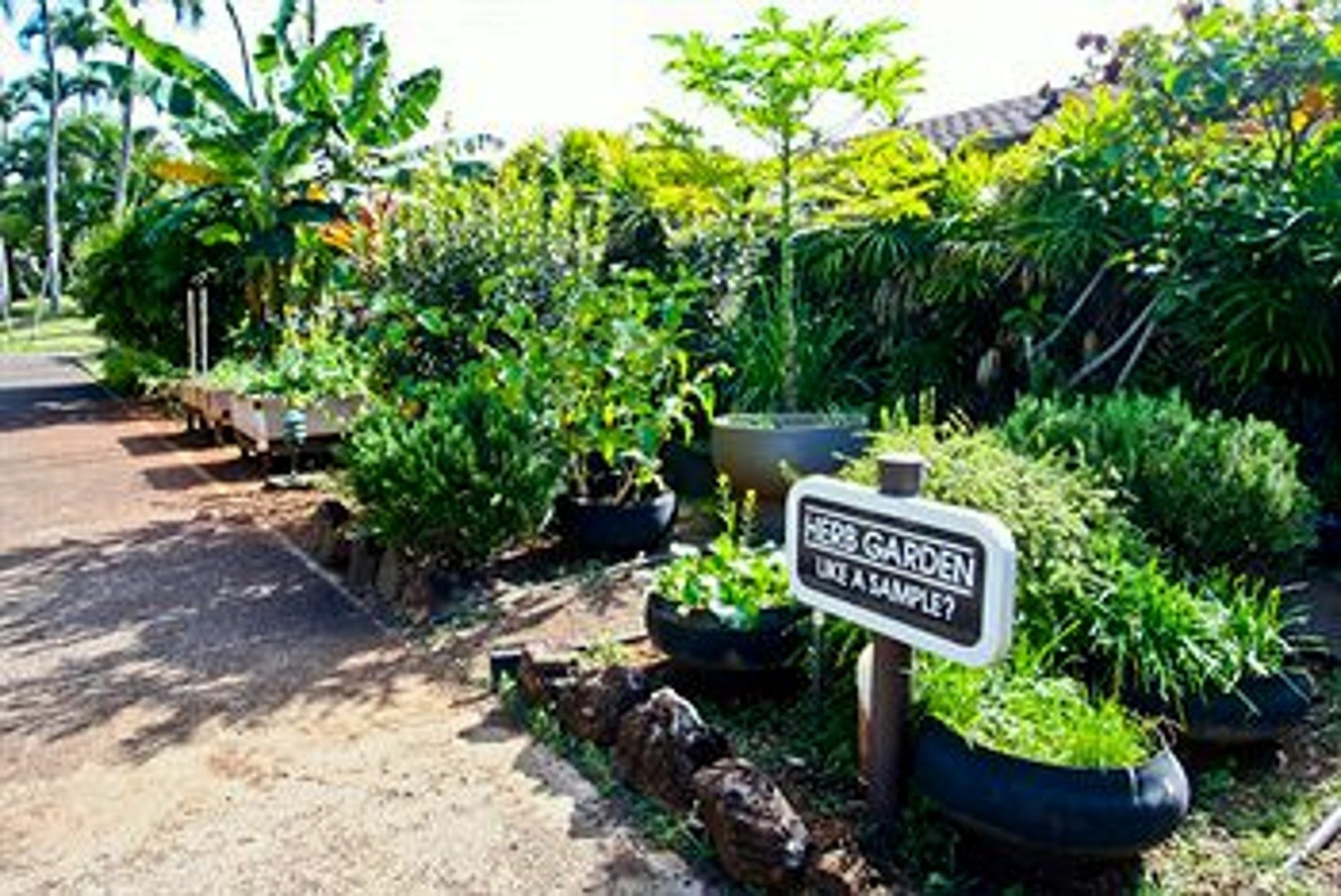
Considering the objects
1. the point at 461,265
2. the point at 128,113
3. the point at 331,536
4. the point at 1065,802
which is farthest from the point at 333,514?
the point at 128,113

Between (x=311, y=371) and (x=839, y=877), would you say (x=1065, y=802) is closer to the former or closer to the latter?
(x=839, y=877)

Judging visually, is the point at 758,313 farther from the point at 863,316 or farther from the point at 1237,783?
the point at 1237,783

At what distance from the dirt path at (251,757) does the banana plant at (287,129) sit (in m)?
6.11

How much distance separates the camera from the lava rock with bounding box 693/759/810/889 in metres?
2.60

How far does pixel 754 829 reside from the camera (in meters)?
2.65

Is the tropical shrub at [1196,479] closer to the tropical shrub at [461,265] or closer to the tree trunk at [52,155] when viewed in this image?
the tropical shrub at [461,265]

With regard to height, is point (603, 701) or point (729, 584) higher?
point (729, 584)

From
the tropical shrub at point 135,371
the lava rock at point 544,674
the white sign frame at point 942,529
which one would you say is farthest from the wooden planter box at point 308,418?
the white sign frame at point 942,529

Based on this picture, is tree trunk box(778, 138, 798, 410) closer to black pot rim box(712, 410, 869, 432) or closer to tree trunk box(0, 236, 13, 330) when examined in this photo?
black pot rim box(712, 410, 869, 432)

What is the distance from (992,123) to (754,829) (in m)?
11.8

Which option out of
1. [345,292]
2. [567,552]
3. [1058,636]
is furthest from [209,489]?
[1058,636]

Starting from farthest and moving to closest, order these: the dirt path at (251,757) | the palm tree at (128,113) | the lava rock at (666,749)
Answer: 1. the palm tree at (128,113)
2. the lava rock at (666,749)
3. the dirt path at (251,757)

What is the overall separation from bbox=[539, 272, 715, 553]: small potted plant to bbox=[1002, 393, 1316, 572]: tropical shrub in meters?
1.95

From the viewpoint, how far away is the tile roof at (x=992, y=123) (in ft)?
37.3
